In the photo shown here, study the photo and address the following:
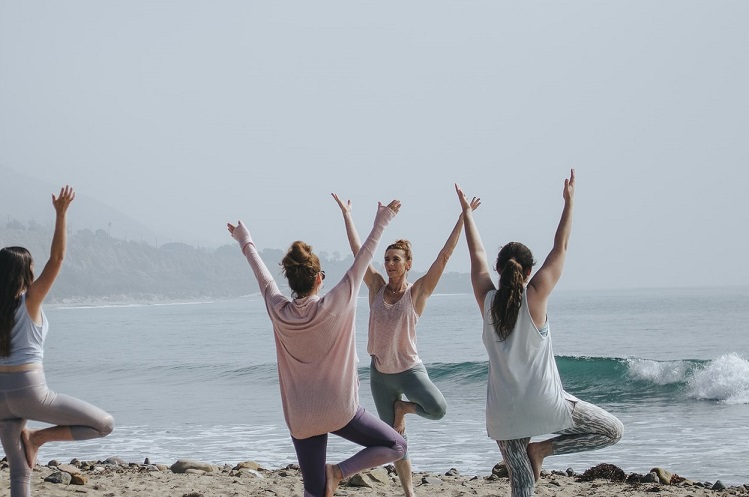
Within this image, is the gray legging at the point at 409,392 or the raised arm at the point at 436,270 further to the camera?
the gray legging at the point at 409,392

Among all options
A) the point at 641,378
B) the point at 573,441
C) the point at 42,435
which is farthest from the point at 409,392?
the point at 641,378

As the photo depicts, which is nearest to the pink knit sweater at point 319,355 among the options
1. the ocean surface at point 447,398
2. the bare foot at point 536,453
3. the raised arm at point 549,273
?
the raised arm at point 549,273

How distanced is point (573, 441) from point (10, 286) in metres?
3.23

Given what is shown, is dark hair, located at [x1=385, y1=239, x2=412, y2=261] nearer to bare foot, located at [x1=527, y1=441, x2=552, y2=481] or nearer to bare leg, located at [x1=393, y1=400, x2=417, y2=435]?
bare leg, located at [x1=393, y1=400, x2=417, y2=435]

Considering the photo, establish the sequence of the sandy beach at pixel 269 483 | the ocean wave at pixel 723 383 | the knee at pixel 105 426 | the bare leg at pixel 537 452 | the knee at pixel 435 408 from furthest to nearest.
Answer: the ocean wave at pixel 723 383, the sandy beach at pixel 269 483, the knee at pixel 435 408, the knee at pixel 105 426, the bare leg at pixel 537 452

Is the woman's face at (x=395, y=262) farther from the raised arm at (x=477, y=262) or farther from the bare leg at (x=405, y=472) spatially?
the bare leg at (x=405, y=472)

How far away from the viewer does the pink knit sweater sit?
4.59 metres

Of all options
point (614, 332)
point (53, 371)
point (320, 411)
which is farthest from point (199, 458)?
point (614, 332)

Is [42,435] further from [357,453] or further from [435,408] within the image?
[435,408]

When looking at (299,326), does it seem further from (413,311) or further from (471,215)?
(413,311)

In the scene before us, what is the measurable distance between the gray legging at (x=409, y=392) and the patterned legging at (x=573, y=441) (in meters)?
1.33

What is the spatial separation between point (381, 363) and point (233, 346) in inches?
1486

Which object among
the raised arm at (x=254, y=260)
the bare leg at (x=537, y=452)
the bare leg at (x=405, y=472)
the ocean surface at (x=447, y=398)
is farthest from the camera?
the ocean surface at (x=447, y=398)

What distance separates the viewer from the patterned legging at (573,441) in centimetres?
477
